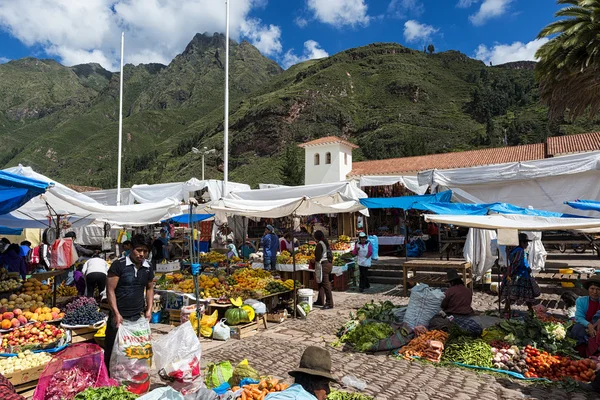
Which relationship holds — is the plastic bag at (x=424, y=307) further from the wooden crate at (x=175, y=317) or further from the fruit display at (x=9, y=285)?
the fruit display at (x=9, y=285)

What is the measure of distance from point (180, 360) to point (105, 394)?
941 millimetres

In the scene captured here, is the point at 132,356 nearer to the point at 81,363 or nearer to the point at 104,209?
the point at 81,363

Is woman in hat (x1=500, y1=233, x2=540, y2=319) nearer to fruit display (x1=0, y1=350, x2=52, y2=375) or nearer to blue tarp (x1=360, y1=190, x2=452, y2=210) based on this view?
blue tarp (x1=360, y1=190, x2=452, y2=210)

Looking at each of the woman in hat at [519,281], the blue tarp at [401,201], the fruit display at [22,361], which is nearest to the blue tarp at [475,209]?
the blue tarp at [401,201]

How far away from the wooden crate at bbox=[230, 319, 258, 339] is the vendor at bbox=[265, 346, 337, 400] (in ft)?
15.1

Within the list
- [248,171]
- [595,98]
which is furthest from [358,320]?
[248,171]

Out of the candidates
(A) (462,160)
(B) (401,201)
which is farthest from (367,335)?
(A) (462,160)

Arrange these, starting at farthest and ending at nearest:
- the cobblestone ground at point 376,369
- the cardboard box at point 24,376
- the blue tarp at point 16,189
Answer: the blue tarp at point 16,189
the cobblestone ground at point 376,369
the cardboard box at point 24,376

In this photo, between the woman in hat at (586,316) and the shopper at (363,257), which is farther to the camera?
the shopper at (363,257)

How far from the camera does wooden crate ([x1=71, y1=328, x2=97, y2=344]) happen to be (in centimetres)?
550

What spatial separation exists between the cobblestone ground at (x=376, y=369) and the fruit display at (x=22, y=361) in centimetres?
206

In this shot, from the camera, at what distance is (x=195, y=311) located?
289 inches

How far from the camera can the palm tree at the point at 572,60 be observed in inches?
404

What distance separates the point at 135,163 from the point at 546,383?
87404 mm
